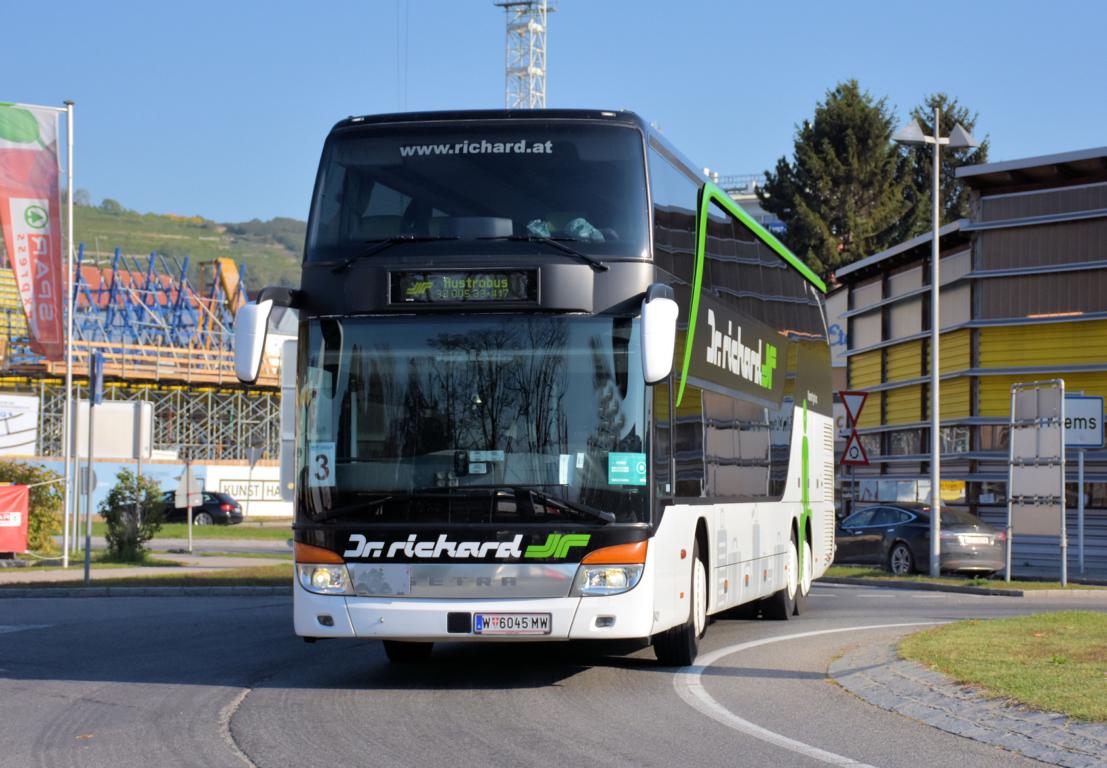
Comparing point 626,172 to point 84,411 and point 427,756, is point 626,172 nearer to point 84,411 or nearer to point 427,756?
point 427,756

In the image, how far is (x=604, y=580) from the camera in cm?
1084

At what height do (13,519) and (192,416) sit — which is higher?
(192,416)

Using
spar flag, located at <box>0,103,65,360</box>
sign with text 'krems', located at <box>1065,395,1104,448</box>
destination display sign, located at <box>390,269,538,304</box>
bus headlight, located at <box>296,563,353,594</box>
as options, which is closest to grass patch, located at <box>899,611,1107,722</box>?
destination display sign, located at <box>390,269,538,304</box>

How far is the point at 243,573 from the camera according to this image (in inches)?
1054

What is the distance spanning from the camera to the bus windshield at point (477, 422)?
10.9 metres

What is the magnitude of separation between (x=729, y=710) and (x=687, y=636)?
228 cm

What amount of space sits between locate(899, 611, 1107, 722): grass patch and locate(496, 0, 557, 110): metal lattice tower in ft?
285

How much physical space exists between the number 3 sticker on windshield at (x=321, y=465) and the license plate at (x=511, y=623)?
1.45 m

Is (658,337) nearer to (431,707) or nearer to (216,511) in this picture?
(431,707)

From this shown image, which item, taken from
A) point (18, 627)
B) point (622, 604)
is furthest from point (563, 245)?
point (18, 627)

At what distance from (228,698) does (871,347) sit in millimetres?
33108

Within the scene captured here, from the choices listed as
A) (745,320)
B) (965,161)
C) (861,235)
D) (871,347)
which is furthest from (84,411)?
(965,161)

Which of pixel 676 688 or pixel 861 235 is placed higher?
pixel 861 235

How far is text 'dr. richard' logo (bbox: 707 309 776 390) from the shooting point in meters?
13.5
